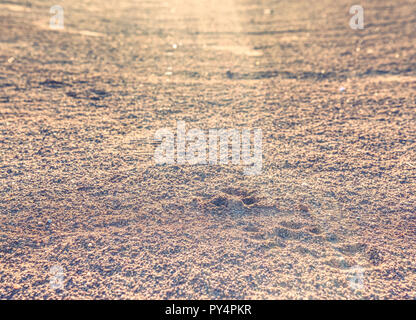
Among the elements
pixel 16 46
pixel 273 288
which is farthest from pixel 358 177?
pixel 16 46

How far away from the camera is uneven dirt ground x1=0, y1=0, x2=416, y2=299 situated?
2.79 meters

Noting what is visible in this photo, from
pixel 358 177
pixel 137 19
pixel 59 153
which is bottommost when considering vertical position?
pixel 358 177

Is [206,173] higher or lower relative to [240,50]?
lower

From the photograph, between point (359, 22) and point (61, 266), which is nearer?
point (61, 266)

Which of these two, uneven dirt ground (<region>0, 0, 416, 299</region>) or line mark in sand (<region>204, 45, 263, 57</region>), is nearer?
uneven dirt ground (<region>0, 0, 416, 299</region>)

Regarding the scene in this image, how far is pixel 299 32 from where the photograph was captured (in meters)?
8.62

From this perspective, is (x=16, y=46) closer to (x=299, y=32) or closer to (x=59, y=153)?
(x=59, y=153)

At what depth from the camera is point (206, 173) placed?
3.95 metres

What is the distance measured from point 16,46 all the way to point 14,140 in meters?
3.71

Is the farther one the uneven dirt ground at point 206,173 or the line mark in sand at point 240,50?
the line mark in sand at point 240,50

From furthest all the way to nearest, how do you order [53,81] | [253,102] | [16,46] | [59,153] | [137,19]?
[137,19], [16,46], [53,81], [253,102], [59,153]

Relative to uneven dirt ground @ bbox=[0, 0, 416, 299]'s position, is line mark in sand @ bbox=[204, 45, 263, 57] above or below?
above

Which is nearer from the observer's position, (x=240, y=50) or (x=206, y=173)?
(x=206, y=173)

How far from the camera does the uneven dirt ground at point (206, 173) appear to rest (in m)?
2.79
